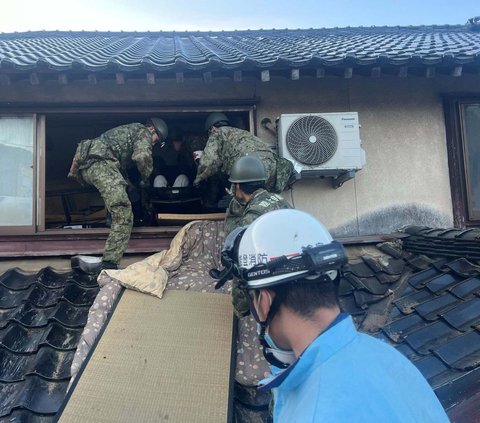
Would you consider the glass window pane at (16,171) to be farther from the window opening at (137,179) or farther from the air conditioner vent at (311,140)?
the air conditioner vent at (311,140)

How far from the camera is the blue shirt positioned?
1100mm

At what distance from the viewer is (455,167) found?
17.1 feet

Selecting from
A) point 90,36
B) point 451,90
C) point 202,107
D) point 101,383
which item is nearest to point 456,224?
point 451,90

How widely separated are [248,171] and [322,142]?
1212 millimetres

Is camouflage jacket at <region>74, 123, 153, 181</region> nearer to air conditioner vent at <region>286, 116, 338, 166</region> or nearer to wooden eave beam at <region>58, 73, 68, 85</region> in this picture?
wooden eave beam at <region>58, 73, 68, 85</region>

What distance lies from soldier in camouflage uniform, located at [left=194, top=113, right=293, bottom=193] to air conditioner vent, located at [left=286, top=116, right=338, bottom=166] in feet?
0.70

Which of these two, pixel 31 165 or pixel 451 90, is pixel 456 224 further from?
pixel 31 165

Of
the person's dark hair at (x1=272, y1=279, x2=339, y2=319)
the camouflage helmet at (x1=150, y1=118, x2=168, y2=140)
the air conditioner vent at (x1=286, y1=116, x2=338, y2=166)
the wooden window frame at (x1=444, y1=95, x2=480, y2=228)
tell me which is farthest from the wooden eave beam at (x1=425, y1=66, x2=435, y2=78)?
the person's dark hair at (x1=272, y1=279, x2=339, y2=319)

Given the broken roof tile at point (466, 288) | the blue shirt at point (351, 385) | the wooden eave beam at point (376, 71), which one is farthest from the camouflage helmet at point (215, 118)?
the blue shirt at point (351, 385)

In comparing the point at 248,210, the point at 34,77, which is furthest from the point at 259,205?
→ the point at 34,77

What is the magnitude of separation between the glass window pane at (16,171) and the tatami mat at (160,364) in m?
1.94

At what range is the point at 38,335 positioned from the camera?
11.9ft

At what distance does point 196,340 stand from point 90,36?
890cm

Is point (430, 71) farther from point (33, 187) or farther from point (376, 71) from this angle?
point (33, 187)
